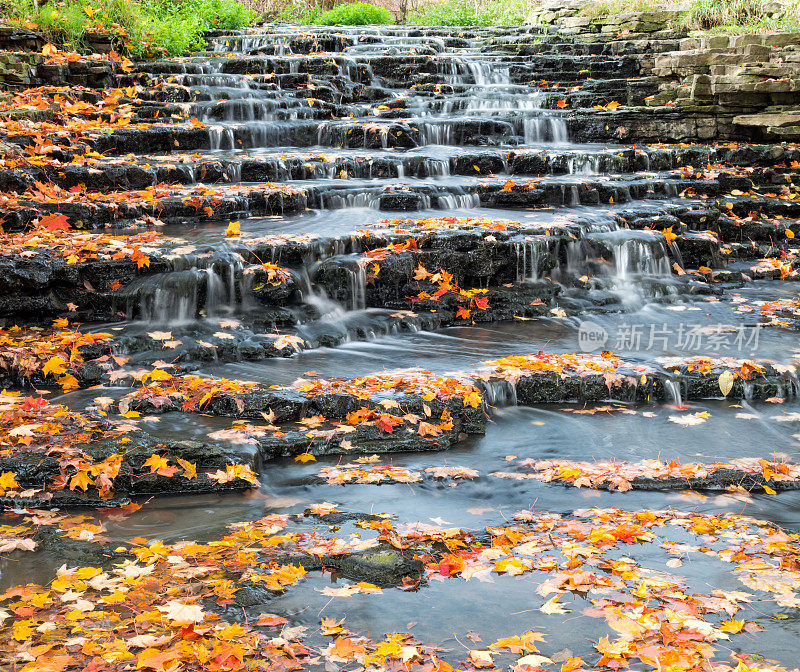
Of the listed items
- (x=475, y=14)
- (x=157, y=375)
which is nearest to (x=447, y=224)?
(x=157, y=375)

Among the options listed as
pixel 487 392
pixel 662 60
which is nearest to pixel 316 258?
pixel 487 392

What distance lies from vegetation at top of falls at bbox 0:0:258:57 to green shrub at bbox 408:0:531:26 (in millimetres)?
7197

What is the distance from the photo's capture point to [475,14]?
66.0ft

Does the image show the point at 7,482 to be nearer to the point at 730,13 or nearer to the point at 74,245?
the point at 74,245

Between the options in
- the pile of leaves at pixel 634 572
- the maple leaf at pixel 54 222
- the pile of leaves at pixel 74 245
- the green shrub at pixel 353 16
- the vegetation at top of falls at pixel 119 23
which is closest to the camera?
the pile of leaves at pixel 634 572

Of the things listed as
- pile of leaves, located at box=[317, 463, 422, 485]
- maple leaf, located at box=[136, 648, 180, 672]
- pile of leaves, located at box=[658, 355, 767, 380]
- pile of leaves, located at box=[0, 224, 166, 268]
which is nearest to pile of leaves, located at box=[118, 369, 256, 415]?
pile of leaves, located at box=[317, 463, 422, 485]

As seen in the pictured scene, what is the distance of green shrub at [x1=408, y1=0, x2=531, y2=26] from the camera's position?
1959 centimetres

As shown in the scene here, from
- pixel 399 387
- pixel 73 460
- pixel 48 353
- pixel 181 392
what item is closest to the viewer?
pixel 73 460

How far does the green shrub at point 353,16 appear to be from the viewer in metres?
19.1

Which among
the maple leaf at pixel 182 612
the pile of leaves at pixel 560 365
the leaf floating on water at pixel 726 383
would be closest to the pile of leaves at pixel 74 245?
the pile of leaves at pixel 560 365

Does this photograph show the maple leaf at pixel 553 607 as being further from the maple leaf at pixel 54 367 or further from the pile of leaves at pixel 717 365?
the maple leaf at pixel 54 367

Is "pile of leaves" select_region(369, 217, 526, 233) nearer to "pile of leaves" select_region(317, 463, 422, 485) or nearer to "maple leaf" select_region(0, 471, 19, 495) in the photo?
"pile of leaves" select_region(317, 463, 422, 485)

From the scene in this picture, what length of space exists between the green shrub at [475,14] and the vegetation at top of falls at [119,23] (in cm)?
720

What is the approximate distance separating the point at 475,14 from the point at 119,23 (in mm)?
11007
